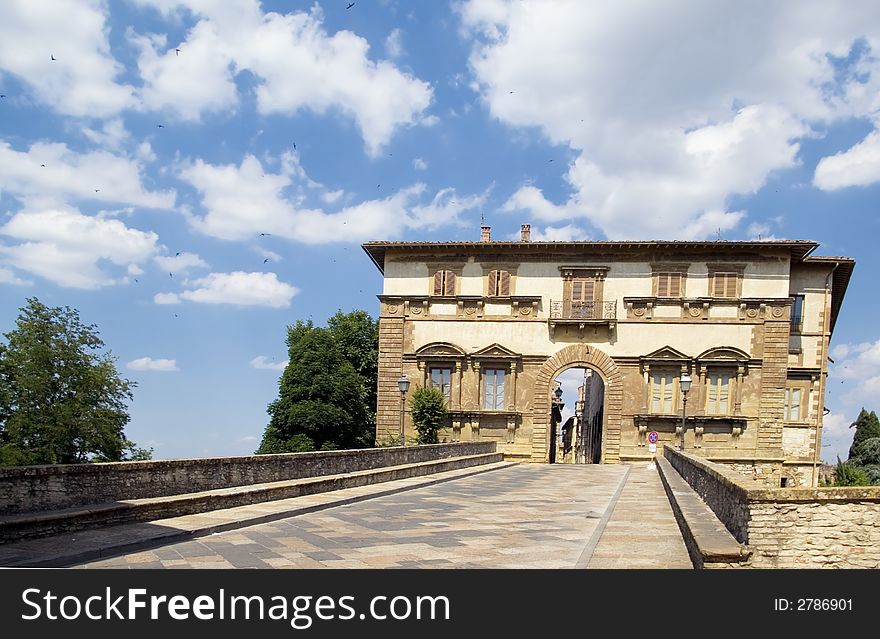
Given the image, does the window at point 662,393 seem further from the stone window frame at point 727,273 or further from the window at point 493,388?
the window at point 493,388

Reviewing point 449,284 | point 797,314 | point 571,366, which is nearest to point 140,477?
point 449,284

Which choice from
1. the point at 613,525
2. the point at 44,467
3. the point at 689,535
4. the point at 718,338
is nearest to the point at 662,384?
the point at 718,338

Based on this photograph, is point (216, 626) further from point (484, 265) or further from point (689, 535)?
point (484, 265)

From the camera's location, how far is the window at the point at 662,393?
3186 cm

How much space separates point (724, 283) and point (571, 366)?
7820 mm

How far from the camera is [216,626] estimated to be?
16.2ft

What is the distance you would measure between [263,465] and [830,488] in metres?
9.72

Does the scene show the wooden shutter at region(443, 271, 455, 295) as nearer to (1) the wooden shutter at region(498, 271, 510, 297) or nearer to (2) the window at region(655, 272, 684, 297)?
(1) the wooden shutter at region(498, 271, 510, 297)

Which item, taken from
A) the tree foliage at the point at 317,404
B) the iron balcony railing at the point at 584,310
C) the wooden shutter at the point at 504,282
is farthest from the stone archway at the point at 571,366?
the tree foliage at the point at 317,404

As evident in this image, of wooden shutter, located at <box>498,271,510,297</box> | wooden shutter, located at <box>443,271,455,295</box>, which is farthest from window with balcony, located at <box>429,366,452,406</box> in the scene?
wooden shutter, located at <box>498,271,510,297</box>

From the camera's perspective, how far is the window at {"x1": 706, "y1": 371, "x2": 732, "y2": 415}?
31.6 meters

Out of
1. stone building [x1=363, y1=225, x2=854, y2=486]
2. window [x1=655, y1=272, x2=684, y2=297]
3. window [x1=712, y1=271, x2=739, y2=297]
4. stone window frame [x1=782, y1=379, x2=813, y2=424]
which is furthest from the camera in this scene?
stone window frame [x1=782, y1=379, x2=813, y2=424]

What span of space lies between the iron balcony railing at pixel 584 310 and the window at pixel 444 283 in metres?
4.80

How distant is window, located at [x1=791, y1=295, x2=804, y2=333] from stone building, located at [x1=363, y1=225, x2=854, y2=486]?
0.36ft
